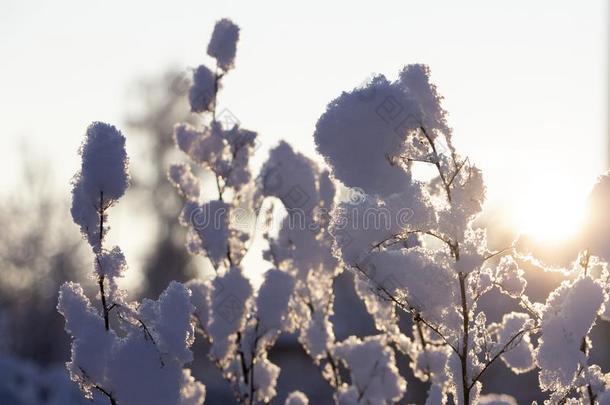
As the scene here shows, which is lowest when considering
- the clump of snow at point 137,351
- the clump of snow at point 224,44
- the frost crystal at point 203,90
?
the clump of snow at point 137,351

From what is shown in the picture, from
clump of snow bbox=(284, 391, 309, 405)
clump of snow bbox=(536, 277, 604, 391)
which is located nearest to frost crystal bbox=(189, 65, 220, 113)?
clump of snow bbox=(284, 391, 309, 405)

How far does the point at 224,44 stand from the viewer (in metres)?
3.62

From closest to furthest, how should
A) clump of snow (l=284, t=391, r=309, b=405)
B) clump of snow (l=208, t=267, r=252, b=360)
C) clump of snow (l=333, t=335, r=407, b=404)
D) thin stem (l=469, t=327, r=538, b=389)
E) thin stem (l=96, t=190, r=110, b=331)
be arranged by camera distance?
thin stem (l=469, t=327, r=538, b=389)
thin stem (l=96, t=190, r=110, b=331)
clump of snow (l=333, t=335, r=407, b=404)
clump of snow (l=208, t=267, r=252, b=360)
clump of snow (l=284, t=391, r=309, b=405)

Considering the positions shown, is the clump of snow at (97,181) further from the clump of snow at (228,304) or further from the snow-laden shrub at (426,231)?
the snow-laden shrub at (426,231)

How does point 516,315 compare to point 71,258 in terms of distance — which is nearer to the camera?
point 516,315

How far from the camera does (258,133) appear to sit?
365cm

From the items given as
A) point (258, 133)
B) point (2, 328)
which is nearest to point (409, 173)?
point (258, 133)

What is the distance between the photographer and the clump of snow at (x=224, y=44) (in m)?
3.61

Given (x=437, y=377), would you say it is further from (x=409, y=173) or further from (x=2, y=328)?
(x=2, y=328)

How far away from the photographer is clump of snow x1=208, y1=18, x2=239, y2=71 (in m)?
3.61

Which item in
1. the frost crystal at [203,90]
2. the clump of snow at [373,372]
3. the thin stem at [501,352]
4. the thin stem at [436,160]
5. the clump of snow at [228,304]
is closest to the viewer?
the thin stem at [436,160]

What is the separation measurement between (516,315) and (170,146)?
21.2 meters

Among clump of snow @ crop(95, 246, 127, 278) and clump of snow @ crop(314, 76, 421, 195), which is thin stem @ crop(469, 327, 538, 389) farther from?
clump of snow @ crop(95, 246, 127, 278)

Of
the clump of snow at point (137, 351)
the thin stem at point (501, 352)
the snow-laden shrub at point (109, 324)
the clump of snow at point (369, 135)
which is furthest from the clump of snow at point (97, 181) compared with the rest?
the thin stem at point (501, 352)
